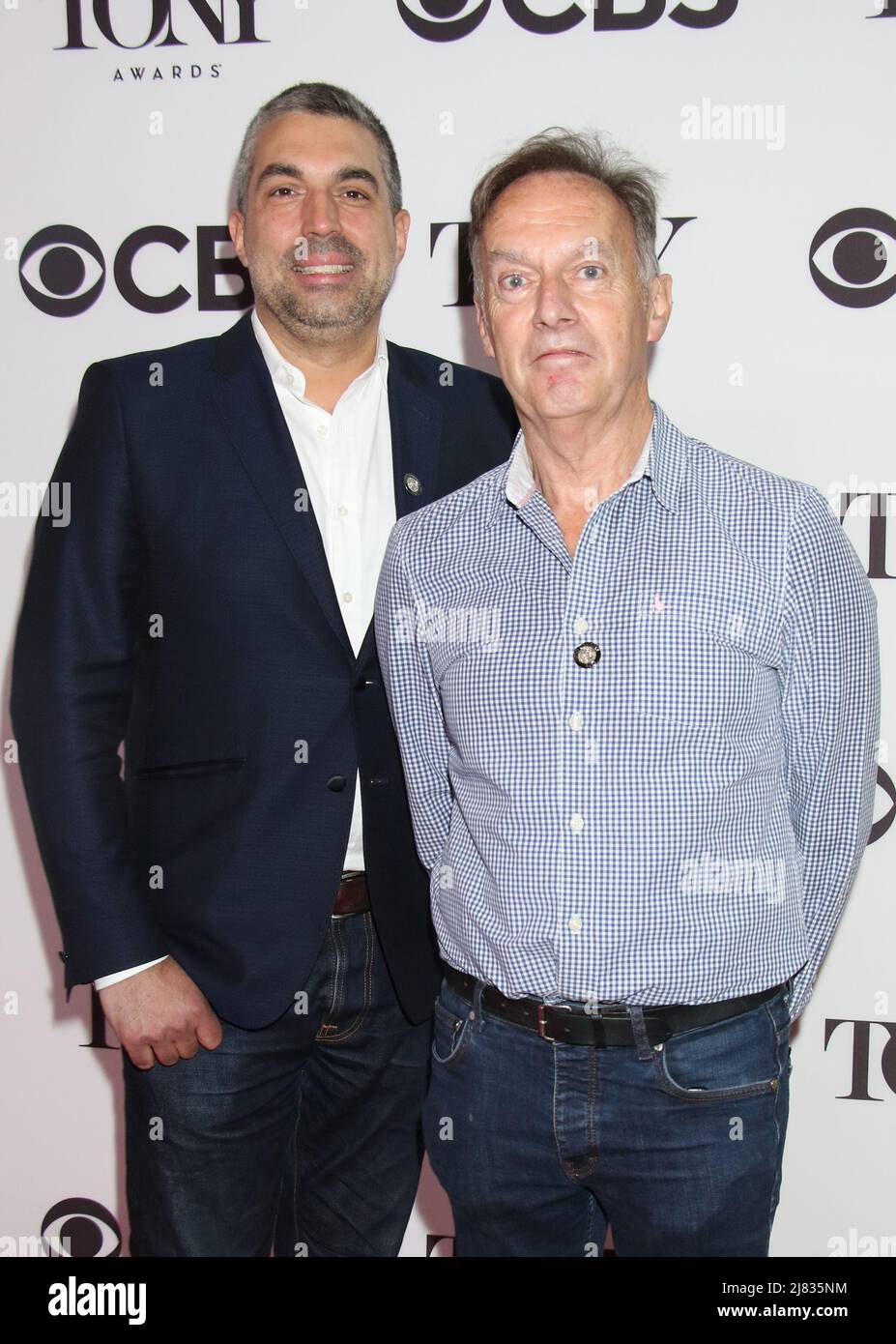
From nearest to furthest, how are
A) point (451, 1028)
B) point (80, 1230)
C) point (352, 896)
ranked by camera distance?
point (451, 1028)
point (352, 896)
point (80, 1230)

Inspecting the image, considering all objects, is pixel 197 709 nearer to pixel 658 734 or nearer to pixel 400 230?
pixel 658 734

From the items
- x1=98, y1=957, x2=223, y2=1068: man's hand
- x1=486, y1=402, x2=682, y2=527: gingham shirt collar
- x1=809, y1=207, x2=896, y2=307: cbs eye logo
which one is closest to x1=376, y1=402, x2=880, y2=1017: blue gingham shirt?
x1=486, y1=402, x2=682, y2=527: gingham shirt collar

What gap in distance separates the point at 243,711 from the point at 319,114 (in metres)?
0.97

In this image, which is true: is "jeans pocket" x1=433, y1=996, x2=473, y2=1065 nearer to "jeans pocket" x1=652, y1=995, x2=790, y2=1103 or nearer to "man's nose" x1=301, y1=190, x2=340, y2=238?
"jeans pocket" x1=652, y1=995, x2=790, y2=1103

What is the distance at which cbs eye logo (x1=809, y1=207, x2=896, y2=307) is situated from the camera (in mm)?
2320

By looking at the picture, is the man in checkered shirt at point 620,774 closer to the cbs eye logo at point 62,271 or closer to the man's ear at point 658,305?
the man's ear at point 658,305

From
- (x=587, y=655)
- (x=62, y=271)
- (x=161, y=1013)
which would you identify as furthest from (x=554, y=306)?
(x=62, y=271)

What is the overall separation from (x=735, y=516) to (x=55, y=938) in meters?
1.78

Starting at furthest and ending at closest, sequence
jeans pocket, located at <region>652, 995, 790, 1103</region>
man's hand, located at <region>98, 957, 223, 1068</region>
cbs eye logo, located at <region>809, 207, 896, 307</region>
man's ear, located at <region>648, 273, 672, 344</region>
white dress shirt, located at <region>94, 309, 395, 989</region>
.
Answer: cbs eye logo, located at <region>809, 207, 896, 307</region>, white dress shirt, located at <region>94, 309, 395, 989</region>, man's hand, located at <region>98, 957, 223, 1068</region>, man's ear, located at <region>648, 273, 672, 344</region>, jeans pocket, located at <region>652, 995, 790, 1103</region>

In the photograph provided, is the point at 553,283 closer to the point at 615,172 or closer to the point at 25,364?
the point at 615,172

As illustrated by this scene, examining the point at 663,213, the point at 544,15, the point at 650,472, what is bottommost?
the point at 650,472

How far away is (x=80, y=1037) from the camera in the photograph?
270cm

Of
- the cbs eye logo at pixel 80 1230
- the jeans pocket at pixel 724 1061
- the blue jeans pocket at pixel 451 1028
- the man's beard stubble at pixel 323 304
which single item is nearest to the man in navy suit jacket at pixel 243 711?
the man's beard stubble at pixel 323 304

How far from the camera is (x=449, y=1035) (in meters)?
1.68
